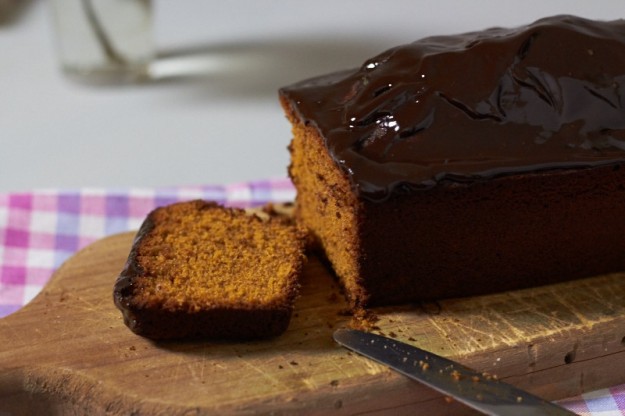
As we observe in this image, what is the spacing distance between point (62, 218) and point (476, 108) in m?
1.90

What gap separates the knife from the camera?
2518mm

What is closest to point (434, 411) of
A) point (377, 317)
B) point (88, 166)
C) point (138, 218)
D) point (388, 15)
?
point (377, 317)

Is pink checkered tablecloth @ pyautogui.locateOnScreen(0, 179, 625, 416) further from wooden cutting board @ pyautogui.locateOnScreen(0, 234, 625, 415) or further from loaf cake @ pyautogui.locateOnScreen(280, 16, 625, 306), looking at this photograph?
loaf cake @ pyautogui.locateOnScreen(280, 16, 625, 306)

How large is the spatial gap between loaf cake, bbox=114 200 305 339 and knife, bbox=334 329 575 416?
10.0 inches

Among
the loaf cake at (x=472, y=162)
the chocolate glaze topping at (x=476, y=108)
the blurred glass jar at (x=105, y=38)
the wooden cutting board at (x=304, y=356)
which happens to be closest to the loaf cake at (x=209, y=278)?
the wooden cutting board at (x=304, y=356)

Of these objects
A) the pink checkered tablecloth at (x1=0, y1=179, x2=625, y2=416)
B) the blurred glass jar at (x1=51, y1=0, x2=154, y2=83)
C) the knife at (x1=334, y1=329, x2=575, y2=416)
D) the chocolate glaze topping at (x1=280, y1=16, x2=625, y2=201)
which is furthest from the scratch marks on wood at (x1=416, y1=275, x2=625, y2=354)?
the blurred glass jar at (x1=51, y1=0, x2=154, y2=83)

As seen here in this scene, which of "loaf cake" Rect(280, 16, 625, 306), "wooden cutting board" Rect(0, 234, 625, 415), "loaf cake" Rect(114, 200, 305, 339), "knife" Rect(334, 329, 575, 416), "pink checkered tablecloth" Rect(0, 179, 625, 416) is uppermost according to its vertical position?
"loaf cake" Rect(280, 16, 625, 306)

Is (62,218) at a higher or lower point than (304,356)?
lower

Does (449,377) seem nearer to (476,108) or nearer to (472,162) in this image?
(472,162)

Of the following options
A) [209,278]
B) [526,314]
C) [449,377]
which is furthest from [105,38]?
[449,377]

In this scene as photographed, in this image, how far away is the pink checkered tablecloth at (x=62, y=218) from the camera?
3682 mm

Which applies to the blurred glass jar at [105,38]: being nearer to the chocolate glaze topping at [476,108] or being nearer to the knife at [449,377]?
the chocolate glaze topping at [476,108]

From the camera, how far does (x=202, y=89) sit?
5102mm

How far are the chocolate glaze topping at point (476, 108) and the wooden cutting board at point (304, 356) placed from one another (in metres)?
0.46
